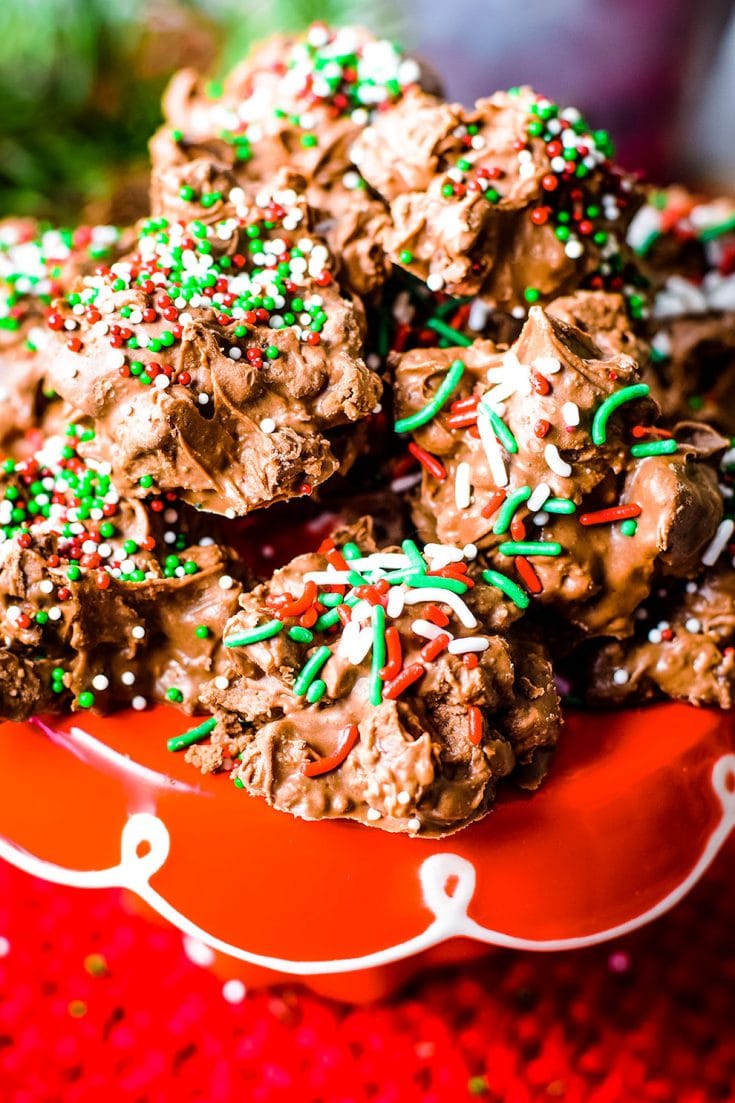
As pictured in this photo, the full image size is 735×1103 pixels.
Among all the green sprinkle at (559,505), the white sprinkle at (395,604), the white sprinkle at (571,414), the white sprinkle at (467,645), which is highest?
the white sprinkle at (571,414)

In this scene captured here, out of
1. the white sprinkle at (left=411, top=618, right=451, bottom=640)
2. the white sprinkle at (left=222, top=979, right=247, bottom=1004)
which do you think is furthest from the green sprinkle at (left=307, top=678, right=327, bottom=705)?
the white sprinkle at (left=222, top=979, right=247, bottom=1004)

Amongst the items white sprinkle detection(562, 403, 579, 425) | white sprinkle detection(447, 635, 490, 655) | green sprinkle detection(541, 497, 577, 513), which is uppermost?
white sprinkle detection(562, 403, 579, 425)

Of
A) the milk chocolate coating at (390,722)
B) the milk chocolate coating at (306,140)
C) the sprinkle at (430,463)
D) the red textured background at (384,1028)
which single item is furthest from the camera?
the red textured background at (384,1028)

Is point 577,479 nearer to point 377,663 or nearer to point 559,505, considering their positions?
point 559,505

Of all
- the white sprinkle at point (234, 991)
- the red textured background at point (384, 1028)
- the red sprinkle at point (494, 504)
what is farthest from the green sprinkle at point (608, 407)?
the white sprinkle at point (234, 991)

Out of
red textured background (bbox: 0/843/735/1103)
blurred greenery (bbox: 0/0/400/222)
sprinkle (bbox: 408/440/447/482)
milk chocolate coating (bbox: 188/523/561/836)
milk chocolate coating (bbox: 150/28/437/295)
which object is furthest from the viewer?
blurred greenery (bbox: 0/0/400/222)

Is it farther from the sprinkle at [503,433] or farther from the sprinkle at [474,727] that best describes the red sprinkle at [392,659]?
the sprinkle at [503,433]

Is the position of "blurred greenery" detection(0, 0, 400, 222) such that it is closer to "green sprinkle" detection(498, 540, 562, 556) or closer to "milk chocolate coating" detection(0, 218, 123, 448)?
"milk chocolate coating" detection(0, 218, 123, 448)

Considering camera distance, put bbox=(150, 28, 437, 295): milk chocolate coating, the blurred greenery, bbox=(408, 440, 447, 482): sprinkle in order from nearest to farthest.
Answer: bbox=(408, 440, 447, 482): sprinkle → bbox=(150, 28, 437, 295): milk chocolate coating → the blurred greenery

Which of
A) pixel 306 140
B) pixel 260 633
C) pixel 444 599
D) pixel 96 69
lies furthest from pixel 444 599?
Result: pixel 96 69
